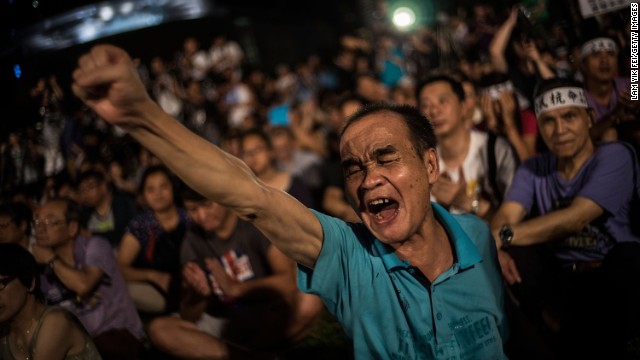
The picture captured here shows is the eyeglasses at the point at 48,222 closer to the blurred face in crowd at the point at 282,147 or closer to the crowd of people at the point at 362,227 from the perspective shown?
the crowd of people at the point at 362,227

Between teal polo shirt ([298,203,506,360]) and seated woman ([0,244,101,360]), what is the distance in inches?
63.1

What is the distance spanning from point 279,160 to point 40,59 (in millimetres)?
3638

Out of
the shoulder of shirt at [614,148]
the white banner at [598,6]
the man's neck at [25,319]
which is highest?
the white banner at [598,6]

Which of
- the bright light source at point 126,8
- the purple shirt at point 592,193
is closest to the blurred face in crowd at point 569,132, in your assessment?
the purple shirt at point 592,193

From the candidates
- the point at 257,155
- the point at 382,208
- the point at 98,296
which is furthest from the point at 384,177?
the point at 257,155

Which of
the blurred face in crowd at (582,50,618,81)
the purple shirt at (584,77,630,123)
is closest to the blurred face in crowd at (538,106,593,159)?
the purple shirt at (584,77,630,123)

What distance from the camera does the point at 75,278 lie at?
3734mm

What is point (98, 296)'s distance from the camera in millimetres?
3906

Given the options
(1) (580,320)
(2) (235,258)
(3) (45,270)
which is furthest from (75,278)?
(1) (580,320)

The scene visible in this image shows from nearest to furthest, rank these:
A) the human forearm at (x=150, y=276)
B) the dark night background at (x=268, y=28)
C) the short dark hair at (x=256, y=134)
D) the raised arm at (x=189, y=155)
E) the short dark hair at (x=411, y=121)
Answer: the raised arm at (x=189, y=155)
the short dark hair at (x=411, y=121)
the human forearm at (x=150, y=276)
the short dark hair at (x=256, y=134)
the dark night background at (x=268, y=28)

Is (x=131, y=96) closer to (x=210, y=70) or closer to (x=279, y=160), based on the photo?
(x=279, y=160)

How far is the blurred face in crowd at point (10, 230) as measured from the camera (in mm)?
3732

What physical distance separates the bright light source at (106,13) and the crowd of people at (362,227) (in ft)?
40.7

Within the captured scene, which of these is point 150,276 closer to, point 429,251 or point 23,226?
point 23,226
